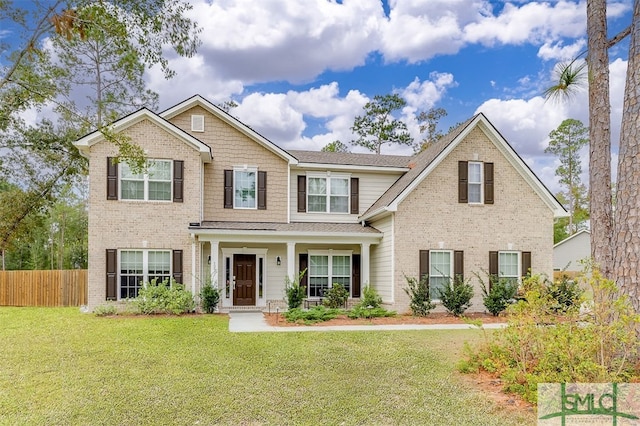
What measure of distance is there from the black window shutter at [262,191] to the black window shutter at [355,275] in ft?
13.0

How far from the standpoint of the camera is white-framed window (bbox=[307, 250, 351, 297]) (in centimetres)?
1828

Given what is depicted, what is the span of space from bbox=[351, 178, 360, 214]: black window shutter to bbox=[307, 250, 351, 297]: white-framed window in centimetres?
183

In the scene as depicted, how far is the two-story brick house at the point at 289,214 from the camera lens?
52.9 ft

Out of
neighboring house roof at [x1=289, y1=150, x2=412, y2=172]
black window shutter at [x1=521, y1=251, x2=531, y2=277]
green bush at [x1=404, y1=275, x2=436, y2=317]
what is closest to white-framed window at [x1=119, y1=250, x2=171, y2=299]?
neighboring house roof at [x1=289, y1=150, x2=412, y2=172]

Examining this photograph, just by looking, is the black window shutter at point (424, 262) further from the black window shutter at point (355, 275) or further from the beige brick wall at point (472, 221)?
the black window shutter at point (355, 275)

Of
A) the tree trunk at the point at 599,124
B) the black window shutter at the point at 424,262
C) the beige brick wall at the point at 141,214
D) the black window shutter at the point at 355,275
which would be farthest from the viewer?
the black window shutter at the point at 355,275

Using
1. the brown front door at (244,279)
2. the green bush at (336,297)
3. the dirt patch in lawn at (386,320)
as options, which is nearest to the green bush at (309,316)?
the dirt patch in lawn at (386,320)

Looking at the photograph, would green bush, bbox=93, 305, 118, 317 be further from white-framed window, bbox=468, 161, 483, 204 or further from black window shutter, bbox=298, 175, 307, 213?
white-framed window, bbox=468, 161, 483, 204

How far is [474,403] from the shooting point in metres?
6.25

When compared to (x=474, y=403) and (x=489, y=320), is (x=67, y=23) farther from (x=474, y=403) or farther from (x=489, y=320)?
(x=489, y=320)

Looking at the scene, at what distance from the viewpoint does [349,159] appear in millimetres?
20219

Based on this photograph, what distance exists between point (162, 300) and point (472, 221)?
10.9 metres

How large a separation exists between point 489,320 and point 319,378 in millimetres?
9152

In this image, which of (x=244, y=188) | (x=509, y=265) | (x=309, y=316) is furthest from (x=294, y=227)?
(x=509, y=265)
